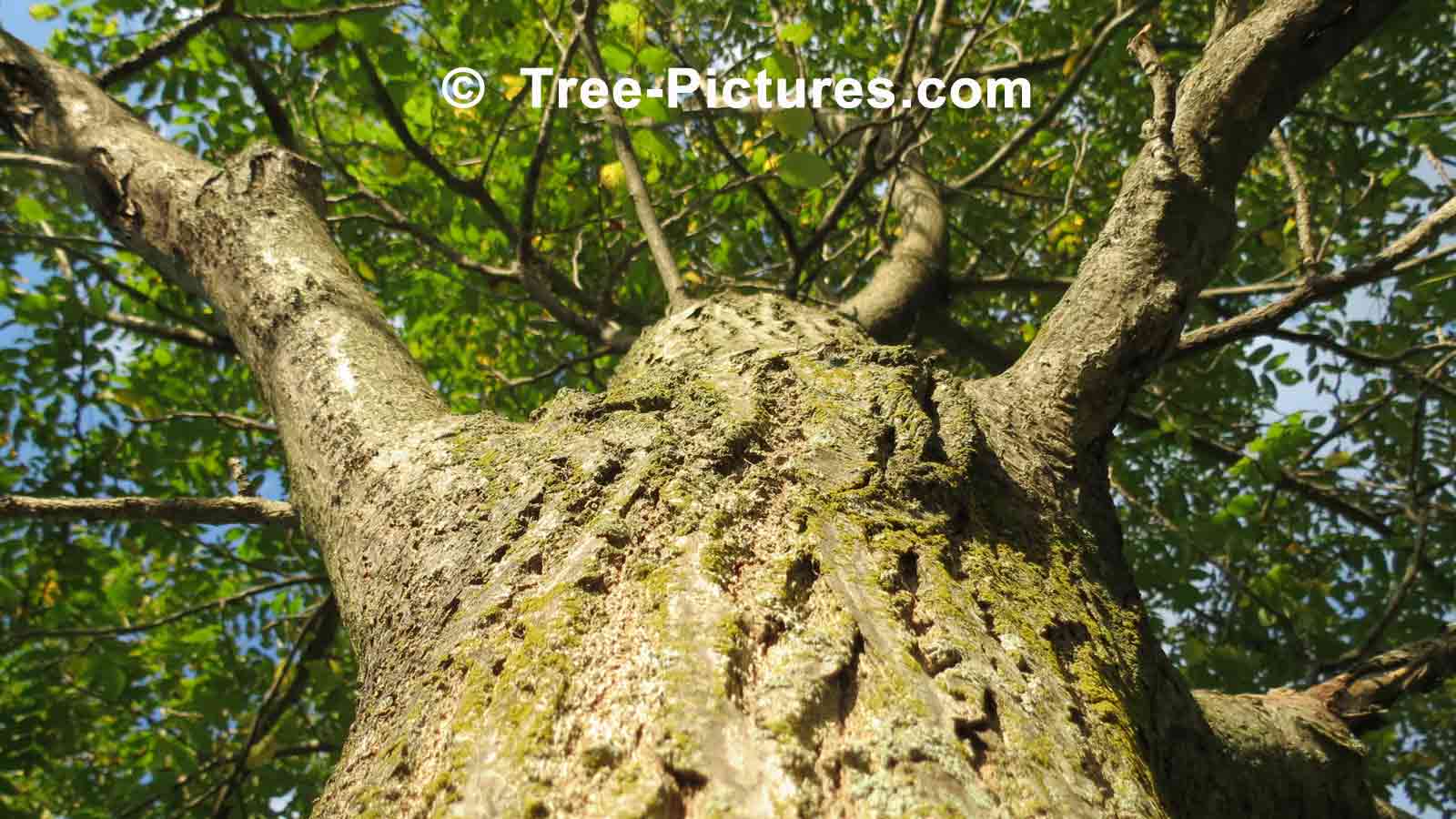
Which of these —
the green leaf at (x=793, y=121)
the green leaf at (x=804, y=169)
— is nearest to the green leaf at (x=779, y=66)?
the green leaf at (x=793, y=121)

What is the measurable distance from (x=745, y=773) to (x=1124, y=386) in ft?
4.31

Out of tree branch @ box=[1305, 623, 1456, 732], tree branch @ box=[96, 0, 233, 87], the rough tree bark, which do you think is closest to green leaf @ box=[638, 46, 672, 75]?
the rough tree bark

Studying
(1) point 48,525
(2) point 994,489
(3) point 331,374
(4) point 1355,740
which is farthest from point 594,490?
(1) point 48,525

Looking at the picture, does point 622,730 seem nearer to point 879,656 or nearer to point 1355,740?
point 879,656

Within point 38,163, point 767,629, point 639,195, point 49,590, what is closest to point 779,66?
point 639,195

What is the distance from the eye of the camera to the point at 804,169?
6.66 ft

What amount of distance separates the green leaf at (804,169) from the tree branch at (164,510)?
56.1 inches

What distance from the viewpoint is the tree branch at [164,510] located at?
2.03 metres

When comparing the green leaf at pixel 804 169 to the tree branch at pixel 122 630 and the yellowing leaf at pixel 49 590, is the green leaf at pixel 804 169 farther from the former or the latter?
the yellowing leaf at pixel 49 590

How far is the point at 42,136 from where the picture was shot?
239 cm

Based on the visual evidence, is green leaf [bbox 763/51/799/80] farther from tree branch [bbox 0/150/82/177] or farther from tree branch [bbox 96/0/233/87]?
tree branch [bbox 0/150/82/177]

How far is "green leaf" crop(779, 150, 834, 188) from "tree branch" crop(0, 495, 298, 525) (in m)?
1.43

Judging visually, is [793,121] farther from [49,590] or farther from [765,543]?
[49,590]

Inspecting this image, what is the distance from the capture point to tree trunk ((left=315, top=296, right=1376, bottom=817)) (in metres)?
0.82
